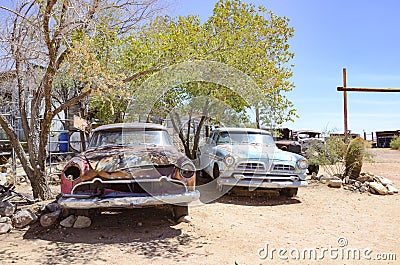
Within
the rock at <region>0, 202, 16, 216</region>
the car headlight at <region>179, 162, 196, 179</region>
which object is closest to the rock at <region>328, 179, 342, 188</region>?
the car headlight at <region>179, 162, 196, 179</region>

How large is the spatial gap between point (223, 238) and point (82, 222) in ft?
7.02

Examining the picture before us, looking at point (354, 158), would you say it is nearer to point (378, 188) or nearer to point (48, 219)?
point (378, 188)

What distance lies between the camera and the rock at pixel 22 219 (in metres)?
5.12

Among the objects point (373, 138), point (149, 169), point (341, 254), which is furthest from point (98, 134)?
point (373, 138)

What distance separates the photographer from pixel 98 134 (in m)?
6.49

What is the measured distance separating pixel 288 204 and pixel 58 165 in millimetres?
8224

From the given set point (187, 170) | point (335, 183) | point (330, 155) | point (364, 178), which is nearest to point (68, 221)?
point (187, 170)

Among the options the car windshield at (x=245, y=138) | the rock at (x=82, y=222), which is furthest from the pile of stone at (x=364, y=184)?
the rock at (x=82, y=222)

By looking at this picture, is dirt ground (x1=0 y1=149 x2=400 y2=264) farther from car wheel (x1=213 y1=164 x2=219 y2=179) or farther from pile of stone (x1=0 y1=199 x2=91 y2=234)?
car wheel (x1=213 y1=164 x2=219 y2=179)

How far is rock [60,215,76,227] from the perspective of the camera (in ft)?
16.8

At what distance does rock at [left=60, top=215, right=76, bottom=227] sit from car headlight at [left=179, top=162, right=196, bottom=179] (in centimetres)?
179

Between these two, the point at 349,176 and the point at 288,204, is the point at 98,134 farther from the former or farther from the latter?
the point at 349,176

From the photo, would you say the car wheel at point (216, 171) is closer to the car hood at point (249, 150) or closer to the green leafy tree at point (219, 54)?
the car hood at point (249, 150)

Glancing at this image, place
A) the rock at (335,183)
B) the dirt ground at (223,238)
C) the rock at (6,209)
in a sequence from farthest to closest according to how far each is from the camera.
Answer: the rock at (335,183) → the rock at (6,209) → the dirt ground at (223,238)
